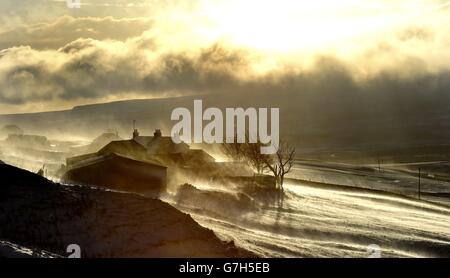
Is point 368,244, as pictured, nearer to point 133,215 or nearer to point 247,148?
point 133,215

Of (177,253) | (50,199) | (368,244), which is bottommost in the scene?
(368,244)

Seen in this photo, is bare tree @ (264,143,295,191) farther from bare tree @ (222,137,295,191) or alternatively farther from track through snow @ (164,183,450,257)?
track through snow @ (164,183,450,257)

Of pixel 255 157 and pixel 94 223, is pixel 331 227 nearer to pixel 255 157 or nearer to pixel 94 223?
pixel 94 223

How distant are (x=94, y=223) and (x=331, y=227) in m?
18.9

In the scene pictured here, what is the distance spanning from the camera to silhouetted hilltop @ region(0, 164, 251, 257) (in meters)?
18.5

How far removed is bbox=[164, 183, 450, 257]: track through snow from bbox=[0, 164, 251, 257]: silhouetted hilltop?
3968 millimetres

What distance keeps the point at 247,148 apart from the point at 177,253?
52.7 m

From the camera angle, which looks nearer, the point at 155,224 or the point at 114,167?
the point at 155,224

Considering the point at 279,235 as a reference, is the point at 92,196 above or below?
above

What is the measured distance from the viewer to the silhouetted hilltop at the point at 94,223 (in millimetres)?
18516
